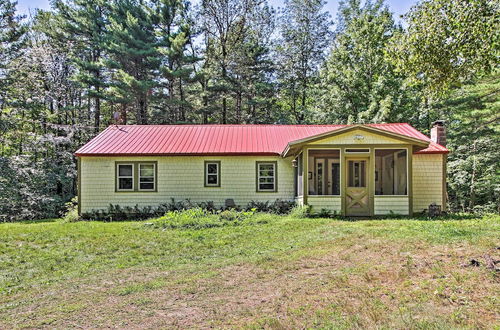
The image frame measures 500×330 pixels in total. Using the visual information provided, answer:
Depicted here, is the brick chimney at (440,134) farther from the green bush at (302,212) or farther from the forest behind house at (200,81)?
the green bush at (302,212)

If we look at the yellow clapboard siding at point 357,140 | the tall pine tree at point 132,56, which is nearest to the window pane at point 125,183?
the yellow clapboard siding at point 357,140

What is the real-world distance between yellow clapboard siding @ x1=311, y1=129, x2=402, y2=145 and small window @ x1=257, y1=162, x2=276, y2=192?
3229 mm

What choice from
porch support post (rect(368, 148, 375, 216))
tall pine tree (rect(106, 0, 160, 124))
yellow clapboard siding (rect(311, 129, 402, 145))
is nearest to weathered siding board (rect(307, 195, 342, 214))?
porch support post (rect(368, 148, 375, 216))

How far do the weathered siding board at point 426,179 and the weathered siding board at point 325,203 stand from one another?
12.7ft

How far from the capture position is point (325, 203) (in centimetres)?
1348

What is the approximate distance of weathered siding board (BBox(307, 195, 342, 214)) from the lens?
1343 cm

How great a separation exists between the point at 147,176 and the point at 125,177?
2.97 ft

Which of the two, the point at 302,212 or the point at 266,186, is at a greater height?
the point at 266,186

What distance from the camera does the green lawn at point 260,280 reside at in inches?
169

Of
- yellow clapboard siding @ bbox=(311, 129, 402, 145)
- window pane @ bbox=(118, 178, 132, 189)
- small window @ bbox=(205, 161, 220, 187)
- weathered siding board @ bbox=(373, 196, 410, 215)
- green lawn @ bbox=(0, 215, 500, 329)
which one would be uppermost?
yellow clapboard siding @ bbox=(311, 129, 402, 145)

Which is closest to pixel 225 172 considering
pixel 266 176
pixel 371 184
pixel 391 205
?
pixel 266 176

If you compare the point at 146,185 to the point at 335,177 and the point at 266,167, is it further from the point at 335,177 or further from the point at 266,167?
the point at 335,177

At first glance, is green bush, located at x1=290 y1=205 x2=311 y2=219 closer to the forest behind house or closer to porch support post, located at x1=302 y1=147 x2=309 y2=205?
porch support post, located at x1=302 y1=147 x2=309 y2=205

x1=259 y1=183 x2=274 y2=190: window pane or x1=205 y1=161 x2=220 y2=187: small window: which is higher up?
x1=205 y1=161 x2=220 y2=187: small window
